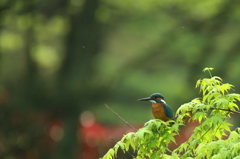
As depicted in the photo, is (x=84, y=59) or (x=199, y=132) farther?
(x=84, y=59)

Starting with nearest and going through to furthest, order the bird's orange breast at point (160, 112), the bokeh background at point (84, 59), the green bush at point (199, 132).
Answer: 1. the green bush at point (199, 132)
2. the bird's orange breast at point (160, 112)
3. the bokeh background at point (84, 59)

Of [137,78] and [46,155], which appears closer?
[46,155]

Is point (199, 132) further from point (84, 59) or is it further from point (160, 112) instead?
point (84, 59)

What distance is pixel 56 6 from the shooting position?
11289 mm

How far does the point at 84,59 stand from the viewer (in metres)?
11.0

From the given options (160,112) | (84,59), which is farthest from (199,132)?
(84,59)

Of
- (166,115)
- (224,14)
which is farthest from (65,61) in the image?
(166,115)

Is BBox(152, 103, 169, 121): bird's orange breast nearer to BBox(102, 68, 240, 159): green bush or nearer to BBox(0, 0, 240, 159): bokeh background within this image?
BBox(102, 68, 240, 159): green bush

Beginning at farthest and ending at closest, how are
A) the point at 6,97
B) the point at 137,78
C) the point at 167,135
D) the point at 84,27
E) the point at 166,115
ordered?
the point at 137,78 < the point at 6,97 < the point at 84,27 < the point at 166,115 < the point at 167,135

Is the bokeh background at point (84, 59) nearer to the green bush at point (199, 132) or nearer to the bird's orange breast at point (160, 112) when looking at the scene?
the bird's orange breast at point (160, 112)

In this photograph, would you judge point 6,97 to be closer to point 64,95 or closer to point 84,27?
point 64,95

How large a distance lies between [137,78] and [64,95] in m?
3.59

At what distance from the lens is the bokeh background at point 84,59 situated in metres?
11.0

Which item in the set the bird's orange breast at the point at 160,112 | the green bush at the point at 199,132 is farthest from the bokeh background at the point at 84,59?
the green bush at the point at 199,132
